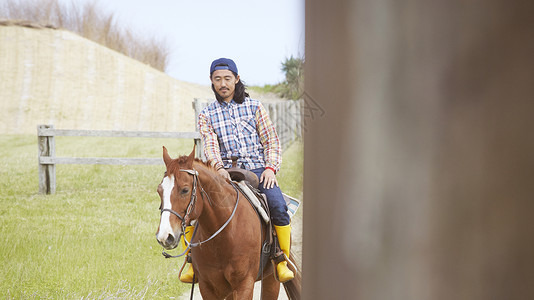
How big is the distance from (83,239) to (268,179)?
2.79 metres

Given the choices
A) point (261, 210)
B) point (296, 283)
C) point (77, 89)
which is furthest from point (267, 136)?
point (77, 89)

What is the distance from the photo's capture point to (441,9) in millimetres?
134

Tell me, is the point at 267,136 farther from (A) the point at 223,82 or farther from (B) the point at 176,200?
(B) the point at 176,200

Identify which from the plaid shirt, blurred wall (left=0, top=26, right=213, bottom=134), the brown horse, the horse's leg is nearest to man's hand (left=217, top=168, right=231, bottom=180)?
the brown horse

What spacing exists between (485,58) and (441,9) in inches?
0.8

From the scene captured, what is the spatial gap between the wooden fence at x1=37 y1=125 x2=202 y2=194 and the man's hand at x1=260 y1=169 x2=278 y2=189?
3.81m

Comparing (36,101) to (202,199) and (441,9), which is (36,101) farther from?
(441,9)

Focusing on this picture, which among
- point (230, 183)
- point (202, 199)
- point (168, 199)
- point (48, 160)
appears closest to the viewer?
point (168, 199)

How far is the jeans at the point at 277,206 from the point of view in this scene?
218 centimetres

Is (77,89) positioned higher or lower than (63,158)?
higher

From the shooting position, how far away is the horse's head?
5.58 ft

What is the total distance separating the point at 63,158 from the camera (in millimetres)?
6035

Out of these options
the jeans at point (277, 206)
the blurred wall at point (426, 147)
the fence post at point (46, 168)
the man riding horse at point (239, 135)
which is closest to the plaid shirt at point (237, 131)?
the man riding horse at point (239, 135)

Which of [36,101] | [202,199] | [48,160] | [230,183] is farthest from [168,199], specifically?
[36,101]
